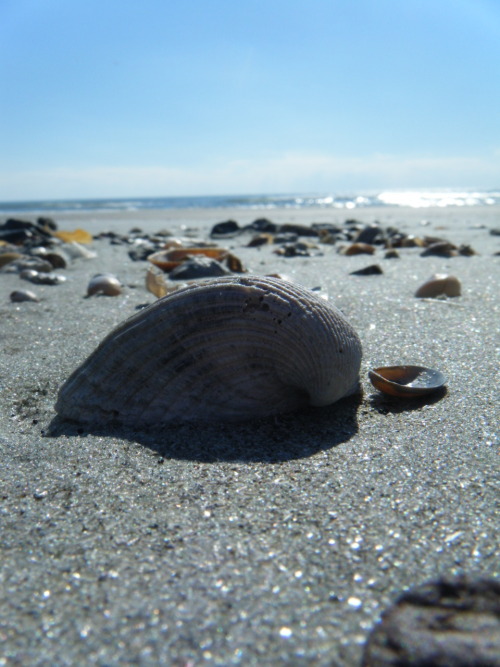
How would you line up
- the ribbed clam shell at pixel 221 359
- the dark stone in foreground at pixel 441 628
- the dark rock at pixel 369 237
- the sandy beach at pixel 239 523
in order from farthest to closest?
the dark rock at pixel 369 237 < the ribbed clam shell at pixel 221 359 < the sandy beach at pixel 239 523 < the dark stone in foreground at pixel 441 628

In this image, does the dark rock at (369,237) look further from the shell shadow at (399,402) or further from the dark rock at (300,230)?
the shell shadow at (399,402)

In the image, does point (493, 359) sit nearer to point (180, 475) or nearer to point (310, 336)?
point (310, 336)

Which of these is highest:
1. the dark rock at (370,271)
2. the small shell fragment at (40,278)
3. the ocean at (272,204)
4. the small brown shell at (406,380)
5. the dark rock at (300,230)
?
the ocean at (272,204)

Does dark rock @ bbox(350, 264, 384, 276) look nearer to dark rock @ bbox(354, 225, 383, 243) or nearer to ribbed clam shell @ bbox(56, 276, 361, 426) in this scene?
ribbed clam shell @ bbox(56, 276, 361, 426)

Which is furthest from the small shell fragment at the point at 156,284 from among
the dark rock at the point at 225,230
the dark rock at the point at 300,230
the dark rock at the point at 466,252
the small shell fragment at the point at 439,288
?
the dark rock at the point at 225,230

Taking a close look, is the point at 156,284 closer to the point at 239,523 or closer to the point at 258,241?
the point at 239,523

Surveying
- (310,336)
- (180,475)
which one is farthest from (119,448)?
(310,336)

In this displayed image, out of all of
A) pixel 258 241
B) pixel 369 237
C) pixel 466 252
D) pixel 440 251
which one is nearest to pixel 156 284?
pixel 440 251
